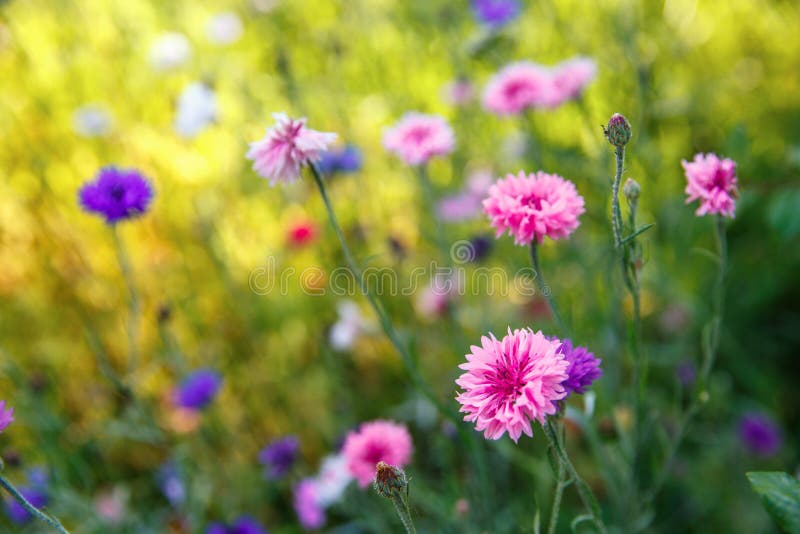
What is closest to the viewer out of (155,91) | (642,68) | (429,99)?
(642,68)

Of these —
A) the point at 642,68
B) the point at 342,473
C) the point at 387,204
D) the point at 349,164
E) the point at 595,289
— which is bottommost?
the point at 342,473

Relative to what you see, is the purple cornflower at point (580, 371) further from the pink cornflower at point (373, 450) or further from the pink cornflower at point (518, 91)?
the pink cornflower at point (518, 91)

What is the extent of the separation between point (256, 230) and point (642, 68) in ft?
4.18

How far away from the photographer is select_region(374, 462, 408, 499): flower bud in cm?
69

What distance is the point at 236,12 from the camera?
2.82m

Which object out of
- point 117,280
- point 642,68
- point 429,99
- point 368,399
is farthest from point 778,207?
point 117,280

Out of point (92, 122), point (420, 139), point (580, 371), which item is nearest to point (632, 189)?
point (580, 371)

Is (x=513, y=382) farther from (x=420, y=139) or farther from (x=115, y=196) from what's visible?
(x=115, y=196)

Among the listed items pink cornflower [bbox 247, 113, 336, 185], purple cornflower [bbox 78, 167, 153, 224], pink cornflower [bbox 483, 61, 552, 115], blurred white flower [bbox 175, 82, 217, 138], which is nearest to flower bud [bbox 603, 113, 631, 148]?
pink cornflower [bbox 247, 113, 336, 185]

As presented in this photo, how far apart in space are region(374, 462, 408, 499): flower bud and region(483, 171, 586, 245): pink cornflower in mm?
301

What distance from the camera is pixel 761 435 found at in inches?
55.4

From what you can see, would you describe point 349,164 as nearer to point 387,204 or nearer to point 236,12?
point 387,204

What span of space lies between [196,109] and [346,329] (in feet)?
2.28

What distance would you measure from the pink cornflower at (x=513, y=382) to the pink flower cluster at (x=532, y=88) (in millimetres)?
776
